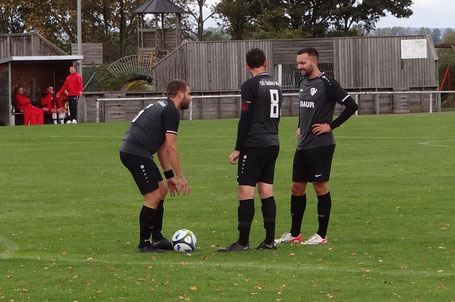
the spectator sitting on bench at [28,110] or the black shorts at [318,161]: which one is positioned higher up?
the spectator sitting on bench at [28,110]

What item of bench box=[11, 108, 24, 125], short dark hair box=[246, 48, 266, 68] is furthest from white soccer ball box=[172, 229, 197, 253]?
bench box=[11, 108, 24, 125]

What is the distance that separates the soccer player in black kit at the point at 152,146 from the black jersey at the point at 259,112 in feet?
2.05

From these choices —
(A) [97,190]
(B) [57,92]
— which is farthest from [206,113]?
(A) [97,190]

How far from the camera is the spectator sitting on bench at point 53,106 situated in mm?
41375

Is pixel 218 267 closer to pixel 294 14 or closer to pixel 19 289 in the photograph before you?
pixel 19 289

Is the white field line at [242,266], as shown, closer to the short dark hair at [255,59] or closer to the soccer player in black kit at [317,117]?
the soccer player in black kit at [317,117]

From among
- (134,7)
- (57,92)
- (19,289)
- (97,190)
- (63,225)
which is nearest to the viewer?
(19,289)

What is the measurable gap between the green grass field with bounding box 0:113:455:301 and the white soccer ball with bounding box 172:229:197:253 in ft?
0.59

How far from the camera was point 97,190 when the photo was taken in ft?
58.2

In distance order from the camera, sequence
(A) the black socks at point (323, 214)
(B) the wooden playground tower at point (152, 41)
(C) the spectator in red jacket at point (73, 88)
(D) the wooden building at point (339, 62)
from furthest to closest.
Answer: (B) the wooden playground tower at point (152, 41)
(D) the wooden building at point (339, 62)
(C) the spectator in red jacket at point (73, 88)
(A) the black socks at point (323, 214)

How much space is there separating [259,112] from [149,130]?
1.15 metres

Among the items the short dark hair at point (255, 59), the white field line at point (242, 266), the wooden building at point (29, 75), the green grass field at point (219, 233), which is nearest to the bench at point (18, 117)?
the wooden building at point (29, 75)

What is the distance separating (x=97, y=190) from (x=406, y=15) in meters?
60.2

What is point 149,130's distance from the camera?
11242 mm
